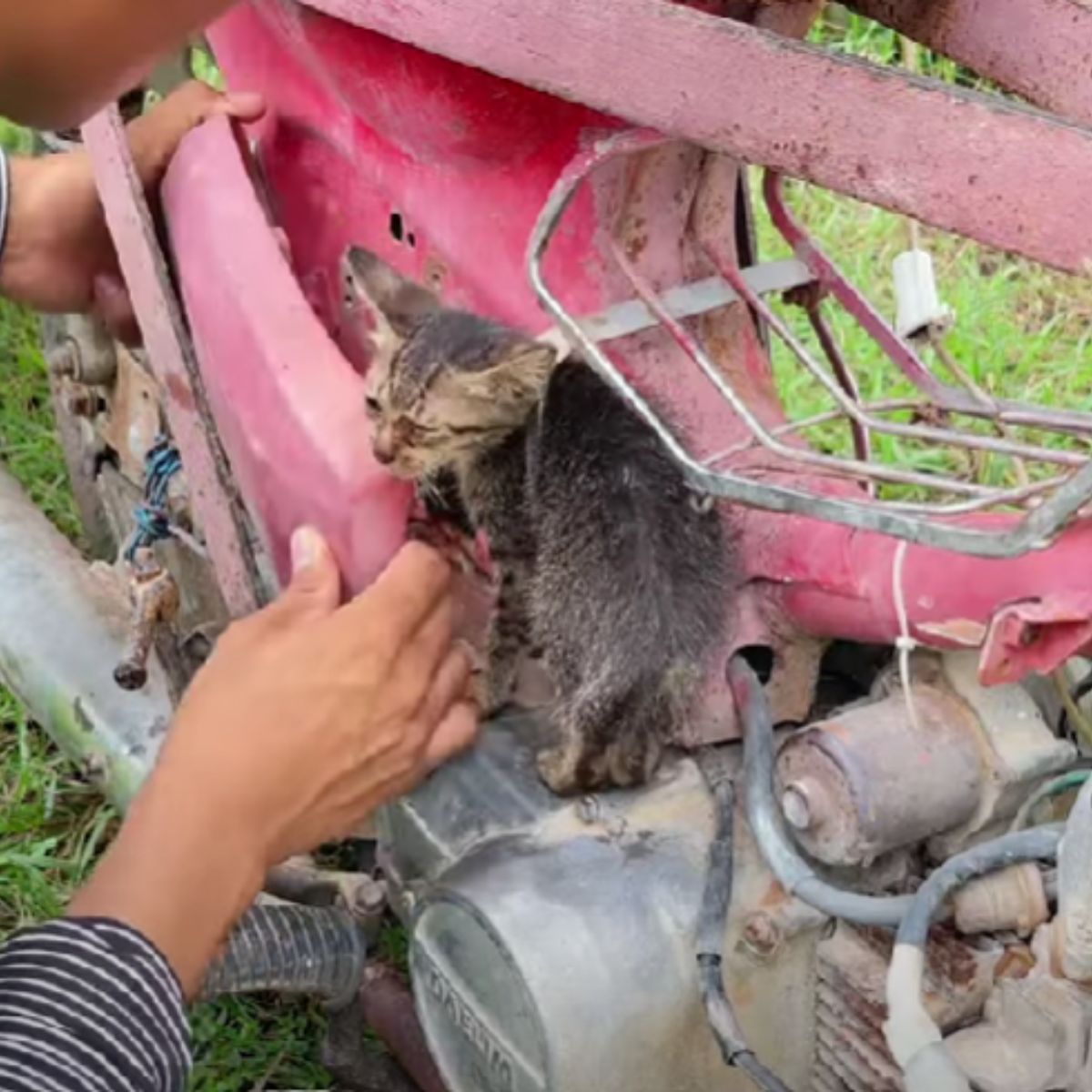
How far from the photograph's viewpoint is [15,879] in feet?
7.92

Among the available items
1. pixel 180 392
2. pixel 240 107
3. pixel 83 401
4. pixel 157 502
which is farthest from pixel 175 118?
pixel 83 401

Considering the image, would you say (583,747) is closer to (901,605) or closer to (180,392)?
(901,605)

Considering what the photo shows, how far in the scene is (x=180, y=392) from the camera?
1976 millimetres

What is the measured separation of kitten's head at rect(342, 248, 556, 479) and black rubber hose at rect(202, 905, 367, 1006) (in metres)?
0.44

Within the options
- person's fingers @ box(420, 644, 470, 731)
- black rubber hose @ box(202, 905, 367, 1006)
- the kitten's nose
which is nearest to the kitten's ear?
the kitten's nose

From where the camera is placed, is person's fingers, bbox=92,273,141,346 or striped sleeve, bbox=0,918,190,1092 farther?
person's fingers, bbox=92,273,141,346

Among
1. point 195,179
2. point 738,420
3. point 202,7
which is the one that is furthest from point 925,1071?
point 195,179

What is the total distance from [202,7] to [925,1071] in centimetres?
85

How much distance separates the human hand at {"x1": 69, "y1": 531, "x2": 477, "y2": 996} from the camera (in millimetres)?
1451

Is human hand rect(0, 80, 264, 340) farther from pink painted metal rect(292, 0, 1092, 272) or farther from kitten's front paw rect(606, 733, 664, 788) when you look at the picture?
kitten's front paw rect(606, 733, 664, 788)

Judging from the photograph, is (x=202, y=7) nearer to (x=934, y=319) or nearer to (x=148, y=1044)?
(x=148, y=1044)

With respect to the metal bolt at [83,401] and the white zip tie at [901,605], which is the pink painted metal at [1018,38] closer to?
the white zip tie at [901,605]

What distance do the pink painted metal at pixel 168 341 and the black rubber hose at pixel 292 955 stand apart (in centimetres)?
31

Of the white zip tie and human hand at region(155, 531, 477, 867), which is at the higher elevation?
the white zip tie
